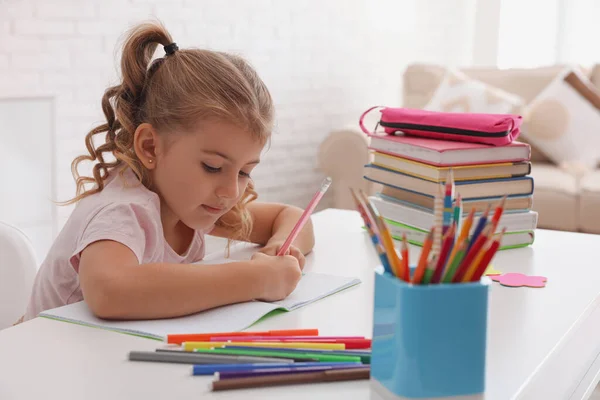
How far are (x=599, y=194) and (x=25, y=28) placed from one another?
222 centimetres

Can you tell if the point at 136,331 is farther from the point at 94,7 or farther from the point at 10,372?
the point at 94,7

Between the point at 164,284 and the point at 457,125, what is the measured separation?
0.73 m

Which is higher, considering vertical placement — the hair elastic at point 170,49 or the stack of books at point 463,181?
the hair elastic at point 170,49

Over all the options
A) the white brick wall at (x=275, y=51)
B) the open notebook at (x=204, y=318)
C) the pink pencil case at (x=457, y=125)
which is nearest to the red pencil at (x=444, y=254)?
the open notebook at (x=204, y=318)

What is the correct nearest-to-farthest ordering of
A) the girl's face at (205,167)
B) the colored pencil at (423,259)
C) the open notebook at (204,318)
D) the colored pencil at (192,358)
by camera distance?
1. the colored pencil at (423,259)
2. the colored pencil at (192,358)
3. the open notebook at (204,318)
4. the girl's face at (205,167)

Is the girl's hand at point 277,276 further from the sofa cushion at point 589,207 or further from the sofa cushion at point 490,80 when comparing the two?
the sofa cushion at point 490,80

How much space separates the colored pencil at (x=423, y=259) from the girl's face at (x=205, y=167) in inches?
19.4

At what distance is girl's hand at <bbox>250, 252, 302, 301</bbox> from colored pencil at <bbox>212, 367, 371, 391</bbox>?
0.89ft

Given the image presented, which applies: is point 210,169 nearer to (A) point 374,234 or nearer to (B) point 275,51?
(A) point 374,234

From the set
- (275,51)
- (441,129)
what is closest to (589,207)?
(275,51)

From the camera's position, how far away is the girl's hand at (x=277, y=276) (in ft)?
3.32

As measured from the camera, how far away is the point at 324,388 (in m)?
0.74

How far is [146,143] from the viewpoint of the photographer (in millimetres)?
1200

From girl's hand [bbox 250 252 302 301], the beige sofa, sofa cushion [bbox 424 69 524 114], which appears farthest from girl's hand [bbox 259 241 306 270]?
sofa cushion [bbox 424 69 524 114]
